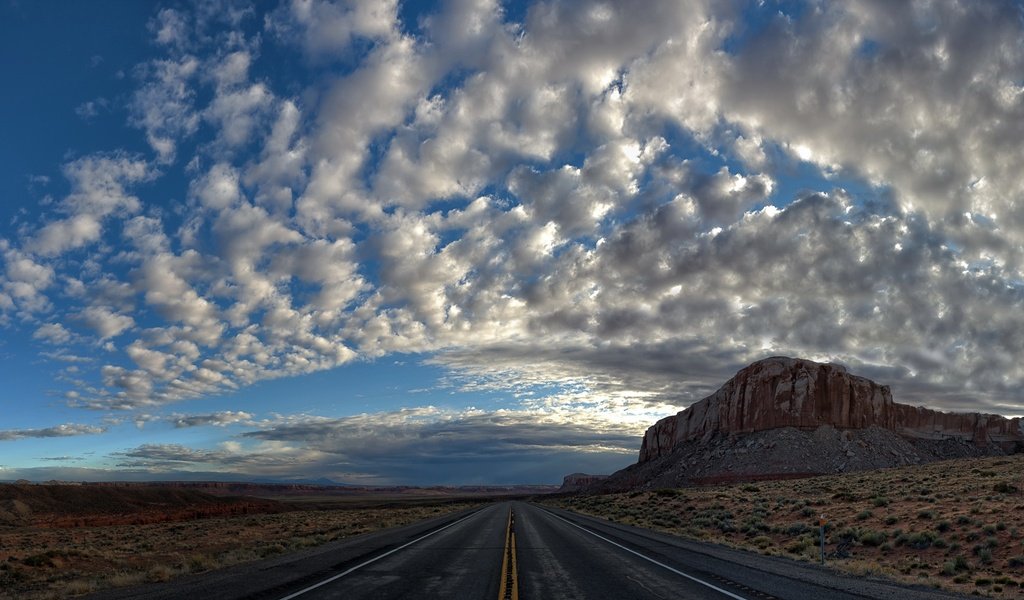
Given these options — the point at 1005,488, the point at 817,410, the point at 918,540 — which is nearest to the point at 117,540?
the point at 918,540

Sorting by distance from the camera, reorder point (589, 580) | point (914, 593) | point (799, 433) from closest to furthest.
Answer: point (914, 593) → point (589, 580) → point (799, 433)

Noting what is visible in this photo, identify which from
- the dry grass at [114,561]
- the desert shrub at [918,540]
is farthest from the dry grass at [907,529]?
the dry grass at [114,561]

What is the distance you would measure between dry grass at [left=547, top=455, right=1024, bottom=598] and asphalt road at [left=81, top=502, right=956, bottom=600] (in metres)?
2.68

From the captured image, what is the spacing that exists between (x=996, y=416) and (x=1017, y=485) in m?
133

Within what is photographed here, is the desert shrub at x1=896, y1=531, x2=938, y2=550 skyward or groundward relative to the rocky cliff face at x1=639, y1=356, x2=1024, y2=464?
groundward

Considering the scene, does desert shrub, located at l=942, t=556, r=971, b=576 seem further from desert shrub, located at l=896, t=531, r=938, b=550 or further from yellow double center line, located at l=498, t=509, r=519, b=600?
yellow double center line, located at l=498, t=509, r=519, b=600

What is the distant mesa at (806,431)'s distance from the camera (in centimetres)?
10406

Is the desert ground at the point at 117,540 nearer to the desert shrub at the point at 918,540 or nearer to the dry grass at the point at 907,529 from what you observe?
the dry grass at the point at 907,529

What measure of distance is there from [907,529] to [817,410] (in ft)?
340

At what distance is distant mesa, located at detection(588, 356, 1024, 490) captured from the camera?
104 metres

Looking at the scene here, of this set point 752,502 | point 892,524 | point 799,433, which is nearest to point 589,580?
point 892,524

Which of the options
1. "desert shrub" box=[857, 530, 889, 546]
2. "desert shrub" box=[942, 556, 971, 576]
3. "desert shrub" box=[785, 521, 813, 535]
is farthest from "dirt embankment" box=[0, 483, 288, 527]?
"desert shrub" box=[942, 556, 971, 576]

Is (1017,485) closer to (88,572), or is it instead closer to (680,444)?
(88,572)

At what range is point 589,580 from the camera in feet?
44.9
